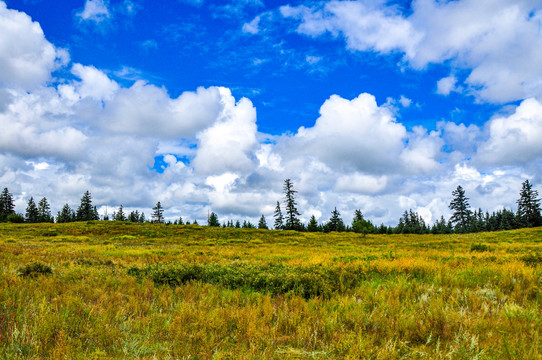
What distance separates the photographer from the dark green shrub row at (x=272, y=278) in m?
6.87

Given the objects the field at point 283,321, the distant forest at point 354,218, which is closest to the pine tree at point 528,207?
the distant forest at point 354,218

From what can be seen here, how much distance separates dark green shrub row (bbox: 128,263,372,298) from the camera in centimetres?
687

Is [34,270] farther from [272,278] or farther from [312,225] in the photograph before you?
[312,225]

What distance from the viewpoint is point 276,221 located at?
99750mm

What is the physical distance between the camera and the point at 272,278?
7.50m

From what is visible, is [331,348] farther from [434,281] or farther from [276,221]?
[276,221]

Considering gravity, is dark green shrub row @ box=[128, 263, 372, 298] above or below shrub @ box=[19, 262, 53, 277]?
below

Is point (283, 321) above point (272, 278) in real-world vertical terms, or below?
below

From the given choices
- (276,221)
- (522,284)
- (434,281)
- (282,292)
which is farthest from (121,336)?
(276,221)

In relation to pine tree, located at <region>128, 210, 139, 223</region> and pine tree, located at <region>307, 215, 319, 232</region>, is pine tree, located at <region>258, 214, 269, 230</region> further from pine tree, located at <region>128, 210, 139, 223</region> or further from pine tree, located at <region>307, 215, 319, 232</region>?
pine tree, located at <region>128, 210, 139, 223</region>

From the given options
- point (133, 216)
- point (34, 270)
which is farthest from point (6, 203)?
point (34, 270)

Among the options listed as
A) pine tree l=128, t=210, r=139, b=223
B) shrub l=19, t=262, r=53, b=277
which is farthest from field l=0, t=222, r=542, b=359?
pine tree l=128, t=210, r=139, b=223

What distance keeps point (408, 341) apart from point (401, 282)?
3.17 metres

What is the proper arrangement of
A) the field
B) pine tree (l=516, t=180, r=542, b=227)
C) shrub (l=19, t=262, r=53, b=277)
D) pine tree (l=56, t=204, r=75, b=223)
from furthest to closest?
pine tree (l=56, t=204, r=75, b=223) < pine tree (l=516, t=180, r=542, b=227) < shrub (l=19, t=262, r=53, b=277) < the field
